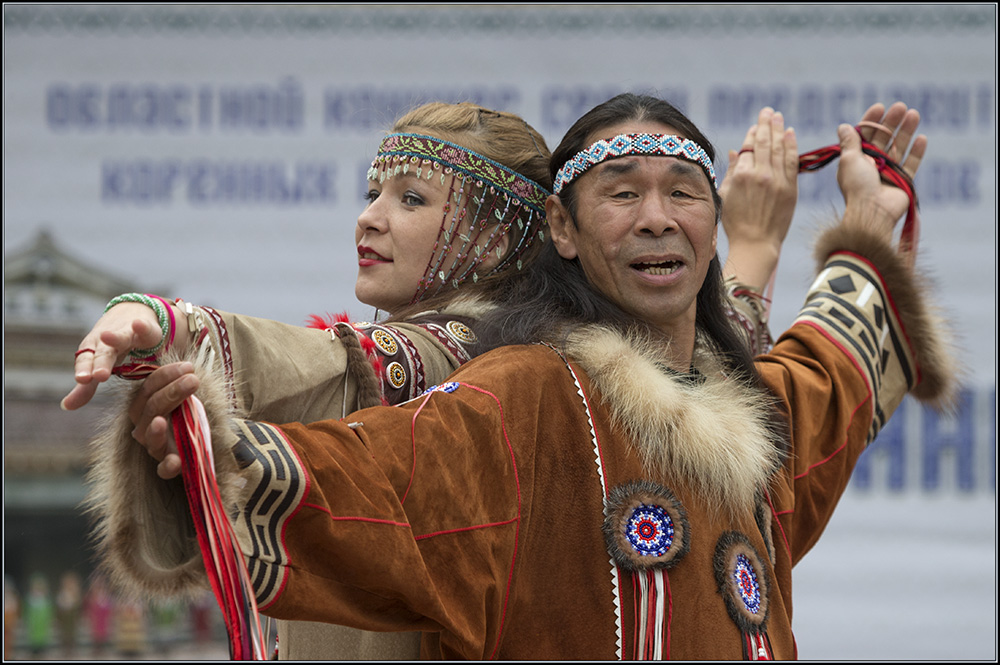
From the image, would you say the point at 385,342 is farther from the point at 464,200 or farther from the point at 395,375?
the point at 464,200

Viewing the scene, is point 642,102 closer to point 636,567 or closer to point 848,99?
point 636,567

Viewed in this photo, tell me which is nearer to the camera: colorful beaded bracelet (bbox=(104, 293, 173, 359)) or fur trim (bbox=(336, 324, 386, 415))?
colorful beaded bracelet (bbox=(104, 293, 173, 359))

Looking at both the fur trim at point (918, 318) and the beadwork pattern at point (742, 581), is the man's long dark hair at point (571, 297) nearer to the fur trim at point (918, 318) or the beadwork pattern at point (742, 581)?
the beadwork pattern at point (742, 581)

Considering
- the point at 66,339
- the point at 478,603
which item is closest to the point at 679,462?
the point at 478,603

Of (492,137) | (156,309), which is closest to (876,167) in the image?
(492,137)

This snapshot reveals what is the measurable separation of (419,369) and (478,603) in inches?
14.3

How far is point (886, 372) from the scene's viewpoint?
212cm

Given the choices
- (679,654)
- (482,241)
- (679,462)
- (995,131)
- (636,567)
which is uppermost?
(995,131)

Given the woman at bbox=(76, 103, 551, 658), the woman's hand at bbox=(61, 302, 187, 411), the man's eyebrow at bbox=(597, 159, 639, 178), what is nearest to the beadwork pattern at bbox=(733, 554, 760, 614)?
the woman at bbox=(76, 103, 551, 658)

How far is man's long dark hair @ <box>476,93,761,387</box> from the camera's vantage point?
1.56m

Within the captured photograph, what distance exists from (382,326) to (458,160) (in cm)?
40

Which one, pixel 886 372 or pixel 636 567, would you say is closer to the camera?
pixel 636 567

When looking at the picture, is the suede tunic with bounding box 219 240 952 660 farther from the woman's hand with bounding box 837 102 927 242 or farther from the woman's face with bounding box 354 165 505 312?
the woman's hand with bounding box 837 102 927 242

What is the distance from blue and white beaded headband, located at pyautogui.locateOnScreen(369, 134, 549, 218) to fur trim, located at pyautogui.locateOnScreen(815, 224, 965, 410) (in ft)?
2.38
